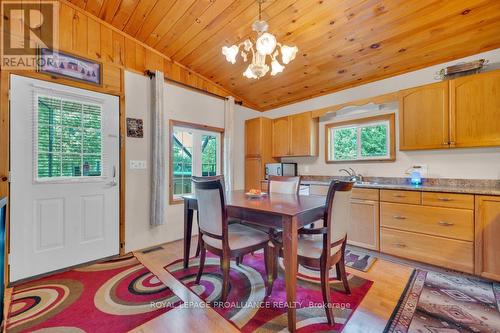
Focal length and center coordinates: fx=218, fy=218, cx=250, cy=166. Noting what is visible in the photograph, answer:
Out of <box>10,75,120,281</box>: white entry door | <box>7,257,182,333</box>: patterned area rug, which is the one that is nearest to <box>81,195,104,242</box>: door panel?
<box>10,75,120,281</box>: white entry door

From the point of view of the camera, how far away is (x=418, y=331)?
4.82 ft

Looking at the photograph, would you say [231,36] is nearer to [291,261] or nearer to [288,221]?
[288,221]

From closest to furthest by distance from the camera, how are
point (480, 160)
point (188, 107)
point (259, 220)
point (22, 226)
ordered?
point (259, 220), point (22, 226), point (480, 160), point (188, 107)

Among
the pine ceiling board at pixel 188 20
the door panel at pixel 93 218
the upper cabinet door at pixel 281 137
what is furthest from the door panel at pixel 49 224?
the upper cabinet door at pixel 281 137

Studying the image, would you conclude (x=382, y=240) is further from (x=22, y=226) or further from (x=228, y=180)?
(x=22, y=226)

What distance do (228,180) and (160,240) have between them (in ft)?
4.72

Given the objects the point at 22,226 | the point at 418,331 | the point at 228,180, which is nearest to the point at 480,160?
the point at 418,331

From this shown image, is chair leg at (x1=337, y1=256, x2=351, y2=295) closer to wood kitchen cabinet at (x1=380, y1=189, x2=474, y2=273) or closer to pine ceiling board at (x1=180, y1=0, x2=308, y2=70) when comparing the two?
wood kitchen cabinet at (x1=380, y1=189, x2=474, y2=273)

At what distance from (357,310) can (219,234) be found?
1217 mm

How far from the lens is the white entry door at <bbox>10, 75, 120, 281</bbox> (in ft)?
6.93

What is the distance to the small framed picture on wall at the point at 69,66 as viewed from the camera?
2.26m

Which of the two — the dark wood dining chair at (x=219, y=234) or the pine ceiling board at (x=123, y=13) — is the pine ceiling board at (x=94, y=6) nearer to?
the pine ceiling board at (x=123, y=13)

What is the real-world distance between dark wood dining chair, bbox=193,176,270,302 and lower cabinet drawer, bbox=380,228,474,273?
1.60 meters

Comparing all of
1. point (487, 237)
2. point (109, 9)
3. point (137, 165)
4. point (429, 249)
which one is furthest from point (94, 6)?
point (487, 237)
